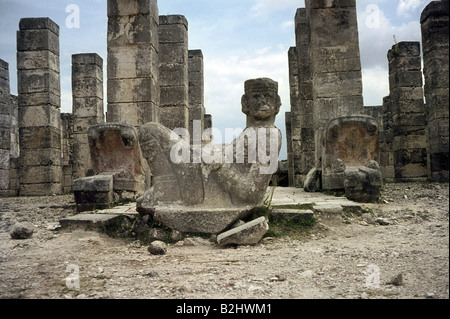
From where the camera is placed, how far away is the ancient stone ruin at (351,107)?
520 cm

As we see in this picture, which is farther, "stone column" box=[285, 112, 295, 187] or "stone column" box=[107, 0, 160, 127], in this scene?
"stone column" box=[285, 112, 295, 187]

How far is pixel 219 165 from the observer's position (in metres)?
3.91

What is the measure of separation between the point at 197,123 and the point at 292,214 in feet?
29.2

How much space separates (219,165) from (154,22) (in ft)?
16.9

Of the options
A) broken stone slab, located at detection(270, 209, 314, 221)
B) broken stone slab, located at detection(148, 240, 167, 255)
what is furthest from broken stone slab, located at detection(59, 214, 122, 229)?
broken stone slab, located at detection(270, 209, 314, 221)

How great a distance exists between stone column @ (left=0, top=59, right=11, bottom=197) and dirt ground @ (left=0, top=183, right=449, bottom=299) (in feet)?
29.9

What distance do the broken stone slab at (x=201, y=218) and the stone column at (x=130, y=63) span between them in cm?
395

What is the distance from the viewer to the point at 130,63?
748 centimetres

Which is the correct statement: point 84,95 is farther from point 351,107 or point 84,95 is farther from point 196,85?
point 351,107

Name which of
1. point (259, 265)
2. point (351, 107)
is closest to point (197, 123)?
point (351, 107)

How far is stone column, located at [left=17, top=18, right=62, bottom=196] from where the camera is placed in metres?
10.9

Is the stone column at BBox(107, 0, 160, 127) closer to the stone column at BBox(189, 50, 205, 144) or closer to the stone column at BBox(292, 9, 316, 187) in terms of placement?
the stone column at BBox(292, 9, 316, 187)

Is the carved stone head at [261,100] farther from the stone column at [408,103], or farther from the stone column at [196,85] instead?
the stone column at [196,85]

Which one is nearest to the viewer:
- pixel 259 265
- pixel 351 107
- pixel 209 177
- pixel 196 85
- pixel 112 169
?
pixel 259 265
